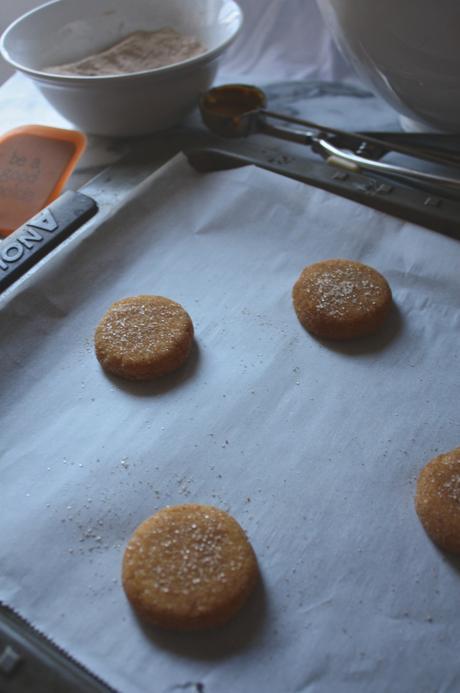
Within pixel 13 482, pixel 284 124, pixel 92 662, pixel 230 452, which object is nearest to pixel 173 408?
pixel 230 452

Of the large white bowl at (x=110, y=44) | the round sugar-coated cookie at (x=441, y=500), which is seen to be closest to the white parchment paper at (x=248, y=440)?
the round sugar-coated cookie at (x=441, y=500)

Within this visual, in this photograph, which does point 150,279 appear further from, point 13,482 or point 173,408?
point 13,482

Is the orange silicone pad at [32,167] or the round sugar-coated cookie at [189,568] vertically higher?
the orange silicone pad at [32,167]

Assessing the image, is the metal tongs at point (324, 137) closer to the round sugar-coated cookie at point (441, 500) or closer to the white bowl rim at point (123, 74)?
the white bowl rim at point (123, 74)

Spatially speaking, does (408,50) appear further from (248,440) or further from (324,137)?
(248,440)

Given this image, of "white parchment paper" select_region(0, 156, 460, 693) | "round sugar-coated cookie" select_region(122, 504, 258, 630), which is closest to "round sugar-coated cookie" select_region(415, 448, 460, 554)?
"white parchment paper" select_region(0, 156, 460, 693)

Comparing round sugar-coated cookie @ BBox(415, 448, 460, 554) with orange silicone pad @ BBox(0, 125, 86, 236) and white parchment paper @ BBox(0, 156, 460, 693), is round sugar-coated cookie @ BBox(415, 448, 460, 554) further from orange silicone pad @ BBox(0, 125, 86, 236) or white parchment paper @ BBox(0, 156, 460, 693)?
orange silicone pad @ BBox(0, 125, 86, 236)
